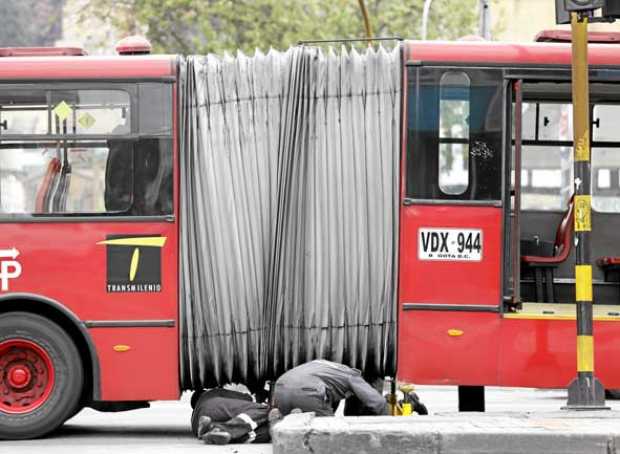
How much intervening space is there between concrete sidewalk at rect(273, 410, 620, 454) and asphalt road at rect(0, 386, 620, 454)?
4.24 feet

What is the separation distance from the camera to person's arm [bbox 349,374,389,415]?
1141cm

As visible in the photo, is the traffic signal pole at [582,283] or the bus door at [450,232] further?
the bus door at [450,232]

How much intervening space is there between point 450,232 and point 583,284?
114 centimetres

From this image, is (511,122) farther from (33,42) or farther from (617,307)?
(33,42)

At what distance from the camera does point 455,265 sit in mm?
12109

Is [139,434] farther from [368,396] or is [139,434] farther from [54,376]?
[368,396]

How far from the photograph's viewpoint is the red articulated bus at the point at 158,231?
→ 12.1 metres

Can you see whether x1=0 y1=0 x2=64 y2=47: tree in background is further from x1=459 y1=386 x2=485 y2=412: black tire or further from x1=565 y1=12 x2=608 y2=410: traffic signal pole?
x1=565 y1=12 x2=608 y2=410: traffic signal pole

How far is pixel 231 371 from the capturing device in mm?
12258

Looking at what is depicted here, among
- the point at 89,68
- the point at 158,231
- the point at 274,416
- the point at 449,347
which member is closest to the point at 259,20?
the point at 89,68

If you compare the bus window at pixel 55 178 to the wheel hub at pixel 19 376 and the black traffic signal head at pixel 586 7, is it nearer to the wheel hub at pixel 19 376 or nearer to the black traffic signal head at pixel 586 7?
the wheel hub at pixel 19 376

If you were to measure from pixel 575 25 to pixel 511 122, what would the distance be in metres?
1.05

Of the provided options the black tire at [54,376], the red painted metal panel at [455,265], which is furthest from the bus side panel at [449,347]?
the black tire at [54,376]

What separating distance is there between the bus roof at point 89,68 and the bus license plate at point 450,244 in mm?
2404
